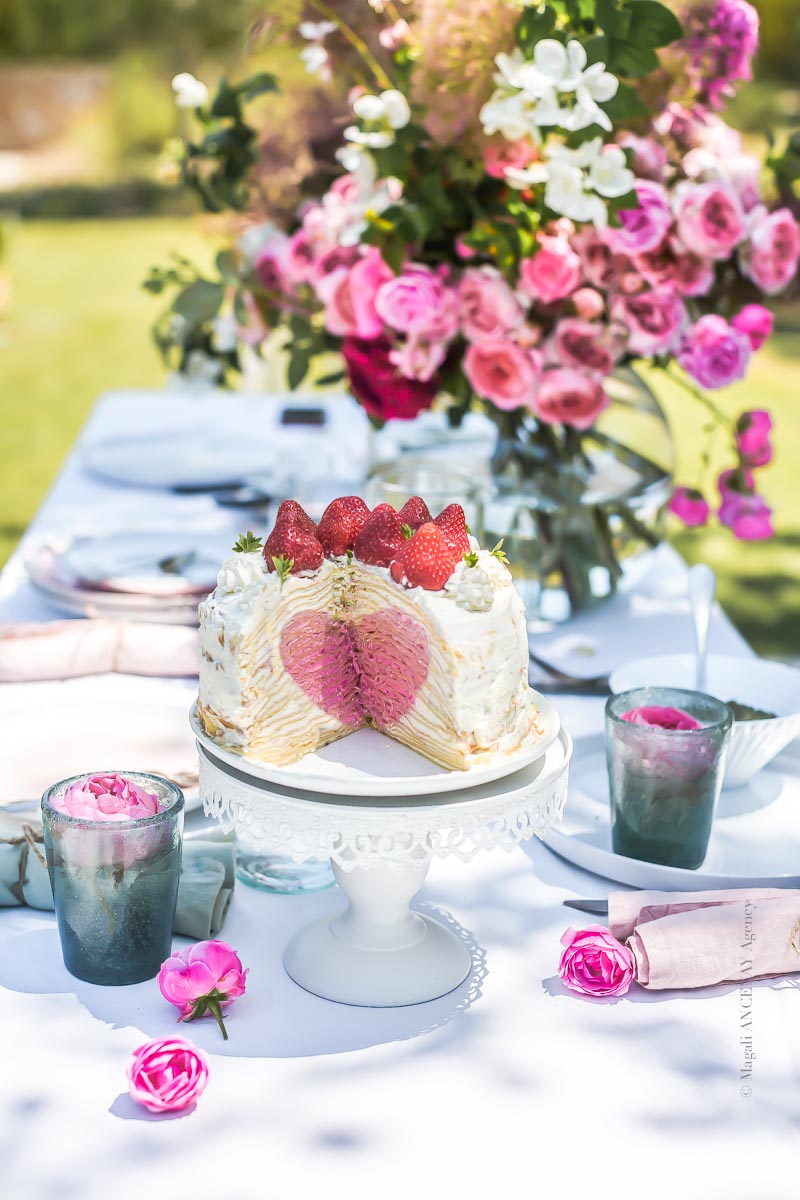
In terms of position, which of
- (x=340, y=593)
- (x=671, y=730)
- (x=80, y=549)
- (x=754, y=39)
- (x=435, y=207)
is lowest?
(x=80, y=549)

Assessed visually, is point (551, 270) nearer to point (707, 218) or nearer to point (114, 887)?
point (707, 218)

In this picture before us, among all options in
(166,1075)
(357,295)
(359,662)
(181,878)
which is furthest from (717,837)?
(357,295)

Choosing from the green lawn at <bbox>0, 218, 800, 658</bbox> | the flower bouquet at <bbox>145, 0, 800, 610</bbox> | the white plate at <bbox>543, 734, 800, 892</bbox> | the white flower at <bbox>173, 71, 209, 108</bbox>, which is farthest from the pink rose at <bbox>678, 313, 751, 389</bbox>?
the green lawn at <bbox>0, 218, 800, 658</bbox>

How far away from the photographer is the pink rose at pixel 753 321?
2041mm

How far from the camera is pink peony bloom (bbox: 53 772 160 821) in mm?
1271

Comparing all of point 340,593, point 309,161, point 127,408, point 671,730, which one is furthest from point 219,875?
point 127,408

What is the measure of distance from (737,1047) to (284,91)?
1.84m

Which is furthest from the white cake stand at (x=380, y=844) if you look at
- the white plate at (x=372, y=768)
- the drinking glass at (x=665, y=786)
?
the drinking glass at (x=665, y=786)

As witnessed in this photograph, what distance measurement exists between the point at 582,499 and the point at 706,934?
3.26ft

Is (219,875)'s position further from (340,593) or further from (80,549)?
(80,549)

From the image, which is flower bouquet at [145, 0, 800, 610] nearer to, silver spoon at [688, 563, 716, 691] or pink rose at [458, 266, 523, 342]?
pink rose at [458, 266, 523, 342]

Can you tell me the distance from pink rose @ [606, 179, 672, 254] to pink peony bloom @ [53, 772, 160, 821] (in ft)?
3.42

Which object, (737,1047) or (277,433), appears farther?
(277,433)

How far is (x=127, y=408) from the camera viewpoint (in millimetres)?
3584
